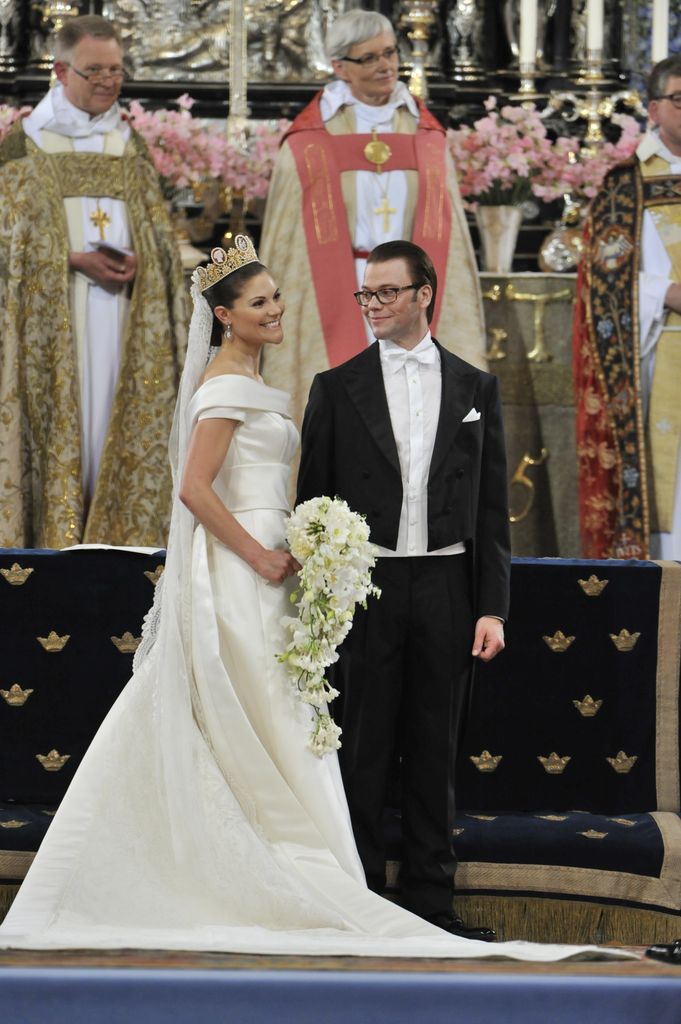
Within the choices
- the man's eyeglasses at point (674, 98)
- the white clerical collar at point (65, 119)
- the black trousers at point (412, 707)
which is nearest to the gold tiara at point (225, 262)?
the black trousers at point (412, 707)

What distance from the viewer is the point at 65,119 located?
633 centimetres

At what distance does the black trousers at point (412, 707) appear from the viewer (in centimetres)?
430

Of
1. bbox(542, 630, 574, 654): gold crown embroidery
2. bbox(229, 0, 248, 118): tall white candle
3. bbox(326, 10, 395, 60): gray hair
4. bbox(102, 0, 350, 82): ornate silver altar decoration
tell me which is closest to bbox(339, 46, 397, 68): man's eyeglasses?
bbox(326, 10, 395, 60): gray hair

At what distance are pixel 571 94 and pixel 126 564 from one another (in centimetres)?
337

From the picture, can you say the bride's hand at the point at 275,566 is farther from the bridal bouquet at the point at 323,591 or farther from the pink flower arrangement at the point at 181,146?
the pink flower arrangement at the point at 181,146

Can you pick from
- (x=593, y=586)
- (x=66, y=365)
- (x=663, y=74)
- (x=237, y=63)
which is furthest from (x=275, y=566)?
(x=237, y=63)

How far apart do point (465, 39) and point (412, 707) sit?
3.90 meters

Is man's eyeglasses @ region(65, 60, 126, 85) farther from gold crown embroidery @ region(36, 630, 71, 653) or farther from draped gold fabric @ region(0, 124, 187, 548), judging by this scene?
gold crown embroidery @ region(36, 630, 71, 653)

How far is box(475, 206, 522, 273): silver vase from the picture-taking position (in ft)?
22.6

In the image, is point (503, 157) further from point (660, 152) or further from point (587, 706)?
point (587, 706)

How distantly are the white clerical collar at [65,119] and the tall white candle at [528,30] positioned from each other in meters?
1.59

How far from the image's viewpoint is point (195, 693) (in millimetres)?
4230

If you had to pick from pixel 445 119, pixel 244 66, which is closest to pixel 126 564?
pixel 244 66

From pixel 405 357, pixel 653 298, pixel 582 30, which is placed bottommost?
pixel 405 357
